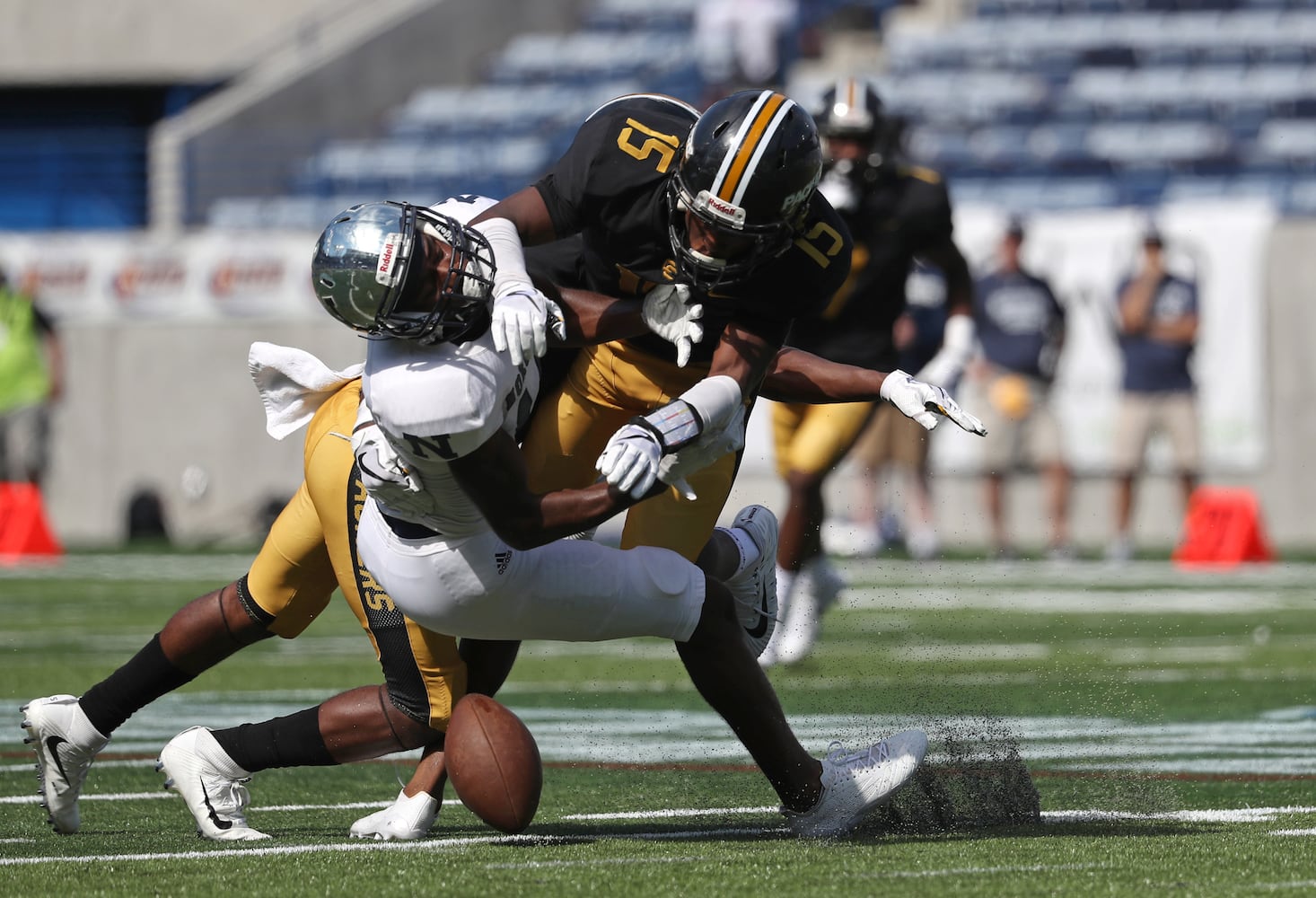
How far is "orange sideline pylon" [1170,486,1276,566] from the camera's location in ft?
42.1

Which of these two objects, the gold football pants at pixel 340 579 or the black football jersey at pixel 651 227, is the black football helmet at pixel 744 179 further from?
the gold football pants at pixel 340 579

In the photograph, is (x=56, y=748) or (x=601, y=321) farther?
(x=56, y=748)

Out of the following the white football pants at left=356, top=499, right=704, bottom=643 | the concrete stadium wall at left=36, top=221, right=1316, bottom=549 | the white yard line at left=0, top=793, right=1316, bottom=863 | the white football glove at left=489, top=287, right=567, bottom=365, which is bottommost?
the concrete stadium wall at left=36, top=221, right=1316, bottom=549

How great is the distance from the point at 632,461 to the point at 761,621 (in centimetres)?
119

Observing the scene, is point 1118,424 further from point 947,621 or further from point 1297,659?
point 1297,659

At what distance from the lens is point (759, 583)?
4797 mm

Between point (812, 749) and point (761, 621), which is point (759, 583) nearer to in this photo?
point (761, 621)

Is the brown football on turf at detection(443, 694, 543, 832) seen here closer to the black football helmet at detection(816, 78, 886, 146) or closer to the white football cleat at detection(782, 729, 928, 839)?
the white football cleat at detection(782, 729, 928, 839)

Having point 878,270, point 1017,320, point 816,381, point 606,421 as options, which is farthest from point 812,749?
point 1017,320

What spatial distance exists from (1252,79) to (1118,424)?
4557 millimetres

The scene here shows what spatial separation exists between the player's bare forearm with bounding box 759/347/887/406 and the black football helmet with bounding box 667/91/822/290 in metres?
0.31

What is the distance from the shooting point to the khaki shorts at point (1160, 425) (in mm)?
13008

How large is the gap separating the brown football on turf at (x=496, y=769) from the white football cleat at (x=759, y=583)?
0.87m

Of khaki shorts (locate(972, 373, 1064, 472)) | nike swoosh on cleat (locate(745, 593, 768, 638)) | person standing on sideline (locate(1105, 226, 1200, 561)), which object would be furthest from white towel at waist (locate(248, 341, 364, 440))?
khaki shorts (locate(972, 373, 1064, 472))
